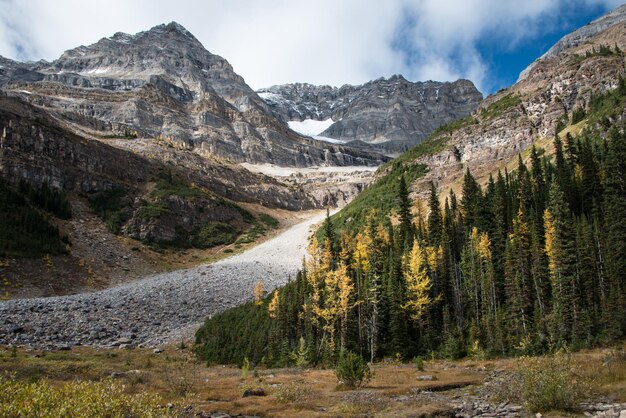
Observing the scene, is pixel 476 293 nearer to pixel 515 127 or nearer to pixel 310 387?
pixel 310 387

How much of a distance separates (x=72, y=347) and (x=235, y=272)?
42.4 m

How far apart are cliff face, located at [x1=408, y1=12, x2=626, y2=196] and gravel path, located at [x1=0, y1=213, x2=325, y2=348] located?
50683 millimetres

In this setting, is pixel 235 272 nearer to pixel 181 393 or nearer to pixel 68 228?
pixel 68 228

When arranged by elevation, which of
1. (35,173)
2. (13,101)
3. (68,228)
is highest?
(13,101)

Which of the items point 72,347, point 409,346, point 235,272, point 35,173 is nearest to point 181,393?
point 72,347

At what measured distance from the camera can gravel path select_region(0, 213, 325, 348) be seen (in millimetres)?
42438

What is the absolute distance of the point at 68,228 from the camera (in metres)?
83.2

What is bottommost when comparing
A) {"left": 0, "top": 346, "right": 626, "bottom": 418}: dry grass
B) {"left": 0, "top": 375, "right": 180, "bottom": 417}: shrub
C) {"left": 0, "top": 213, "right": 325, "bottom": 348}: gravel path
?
{"left": 0, "top": 346, "right": 626, "bottom": 418}: dry grass

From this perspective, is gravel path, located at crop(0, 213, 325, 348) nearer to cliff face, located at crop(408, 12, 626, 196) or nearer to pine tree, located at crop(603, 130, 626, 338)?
pine tree, located at crop(603, 130, 626, 338)

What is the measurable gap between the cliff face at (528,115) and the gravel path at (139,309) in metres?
50.7

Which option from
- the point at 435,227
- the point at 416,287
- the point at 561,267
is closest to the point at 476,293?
the point at 416,287

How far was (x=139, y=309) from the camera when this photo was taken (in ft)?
184

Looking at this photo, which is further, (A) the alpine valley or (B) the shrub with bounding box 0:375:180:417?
(A) the alpine valley

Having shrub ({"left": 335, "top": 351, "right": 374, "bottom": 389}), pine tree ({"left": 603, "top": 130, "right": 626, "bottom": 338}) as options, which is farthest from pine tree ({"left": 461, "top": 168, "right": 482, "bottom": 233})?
shrub ({"left": 335, "top": 351, "right": 374, "bottom": 389})
